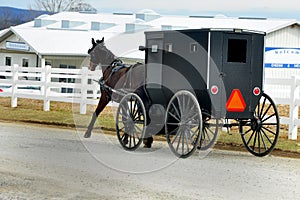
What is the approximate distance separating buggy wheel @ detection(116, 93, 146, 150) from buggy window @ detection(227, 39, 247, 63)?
1.81m

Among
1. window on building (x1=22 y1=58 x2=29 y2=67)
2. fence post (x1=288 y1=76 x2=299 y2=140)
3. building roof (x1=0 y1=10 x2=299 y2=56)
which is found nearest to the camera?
fence post (x1=288 y1=76 x2=299 y2=140)

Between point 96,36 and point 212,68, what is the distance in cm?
3073

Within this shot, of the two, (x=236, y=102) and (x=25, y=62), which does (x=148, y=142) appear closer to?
(x=236, y=102)

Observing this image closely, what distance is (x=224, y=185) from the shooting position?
9297 millimetres

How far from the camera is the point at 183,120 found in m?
11.1

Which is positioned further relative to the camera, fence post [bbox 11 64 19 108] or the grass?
fence post [bbox 11 64 19 108]

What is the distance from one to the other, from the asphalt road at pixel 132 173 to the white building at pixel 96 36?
2255 cm

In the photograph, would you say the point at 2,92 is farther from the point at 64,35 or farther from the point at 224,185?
the point at 64,35

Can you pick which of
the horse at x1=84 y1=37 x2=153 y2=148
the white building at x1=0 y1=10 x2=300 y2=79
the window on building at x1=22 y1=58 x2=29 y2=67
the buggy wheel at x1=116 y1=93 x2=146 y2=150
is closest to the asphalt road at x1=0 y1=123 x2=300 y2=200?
the buggy wheel at x1=116 y1=93 x2=146 y2=150

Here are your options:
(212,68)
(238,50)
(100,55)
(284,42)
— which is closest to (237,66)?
(238,50)

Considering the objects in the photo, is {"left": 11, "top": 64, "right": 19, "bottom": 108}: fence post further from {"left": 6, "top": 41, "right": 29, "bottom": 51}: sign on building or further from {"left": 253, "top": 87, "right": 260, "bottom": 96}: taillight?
{"left": 6, "top": 41, "right": 29, "bottom": 51}: sign on building

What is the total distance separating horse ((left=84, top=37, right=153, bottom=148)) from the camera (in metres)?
12.3

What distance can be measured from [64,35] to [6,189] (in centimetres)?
3342

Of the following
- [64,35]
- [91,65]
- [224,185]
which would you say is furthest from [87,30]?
[224,185]
